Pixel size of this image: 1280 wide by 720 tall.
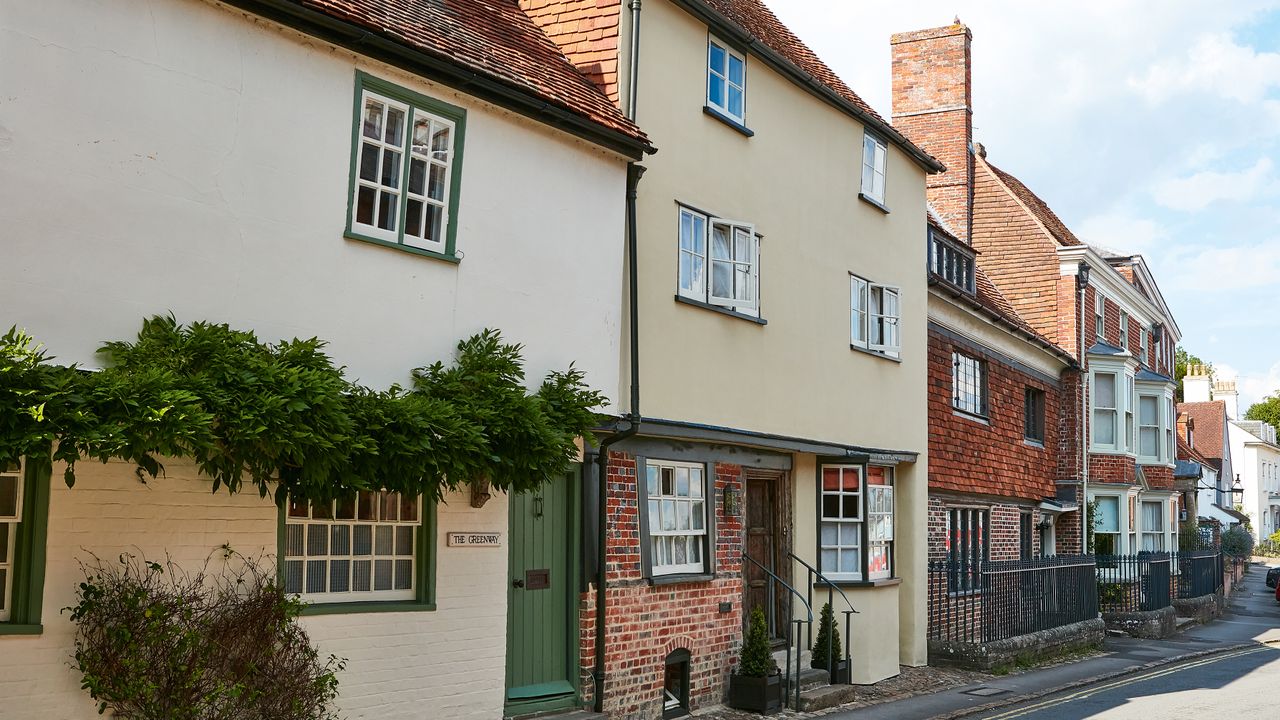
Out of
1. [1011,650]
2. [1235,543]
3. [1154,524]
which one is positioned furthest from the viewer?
[1235,543]

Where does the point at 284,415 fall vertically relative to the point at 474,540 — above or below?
above

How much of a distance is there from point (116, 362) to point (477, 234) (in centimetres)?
361

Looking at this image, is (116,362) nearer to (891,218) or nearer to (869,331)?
(869,331)

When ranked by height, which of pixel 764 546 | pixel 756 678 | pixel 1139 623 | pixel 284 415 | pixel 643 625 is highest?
pixel 284 415

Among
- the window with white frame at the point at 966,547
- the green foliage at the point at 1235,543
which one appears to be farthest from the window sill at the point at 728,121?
the green foliage at the point at 1235,543

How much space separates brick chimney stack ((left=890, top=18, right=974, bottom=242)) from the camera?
26578mm

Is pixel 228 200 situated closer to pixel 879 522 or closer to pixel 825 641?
pixel 825 641

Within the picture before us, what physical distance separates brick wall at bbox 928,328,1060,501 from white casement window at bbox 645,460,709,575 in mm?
6619

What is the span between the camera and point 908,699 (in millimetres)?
15484

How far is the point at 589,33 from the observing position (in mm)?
12977

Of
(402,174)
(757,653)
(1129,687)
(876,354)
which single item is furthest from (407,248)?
(1129,687)

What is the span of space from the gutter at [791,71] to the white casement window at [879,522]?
4.89 m

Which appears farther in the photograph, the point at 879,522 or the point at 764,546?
the point at 879,522

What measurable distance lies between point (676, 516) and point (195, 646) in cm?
631
